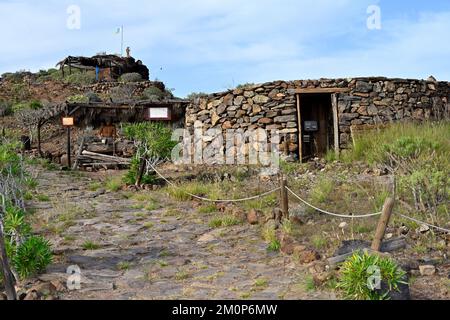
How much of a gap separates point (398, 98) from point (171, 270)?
32.3ft

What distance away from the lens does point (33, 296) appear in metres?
4.42

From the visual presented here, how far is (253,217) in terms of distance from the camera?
752 centimetres

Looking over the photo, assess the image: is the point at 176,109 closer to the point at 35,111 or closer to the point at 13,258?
the point at 35,111

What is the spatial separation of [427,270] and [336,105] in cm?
851

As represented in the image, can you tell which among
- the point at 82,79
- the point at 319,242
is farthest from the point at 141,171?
the point at 82,79

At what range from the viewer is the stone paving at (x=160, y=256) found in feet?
15.8

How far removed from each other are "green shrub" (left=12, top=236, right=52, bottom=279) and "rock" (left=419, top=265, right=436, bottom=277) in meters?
4.06

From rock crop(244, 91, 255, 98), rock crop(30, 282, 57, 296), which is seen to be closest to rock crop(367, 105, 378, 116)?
rock crop(244, 91, 255, 98)

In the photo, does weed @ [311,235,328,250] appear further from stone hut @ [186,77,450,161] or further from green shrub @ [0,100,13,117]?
green shrub @ [0,100,13,117]

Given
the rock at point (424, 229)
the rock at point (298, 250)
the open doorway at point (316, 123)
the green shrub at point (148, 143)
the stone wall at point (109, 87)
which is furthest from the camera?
the stone wall at point (109, 87)

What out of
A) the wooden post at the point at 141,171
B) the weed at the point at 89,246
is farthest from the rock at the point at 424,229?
the wooden post at the point at 141,171

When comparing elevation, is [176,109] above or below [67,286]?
above

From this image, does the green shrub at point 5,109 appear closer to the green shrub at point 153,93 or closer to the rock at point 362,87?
the green shrub at point 153,93
